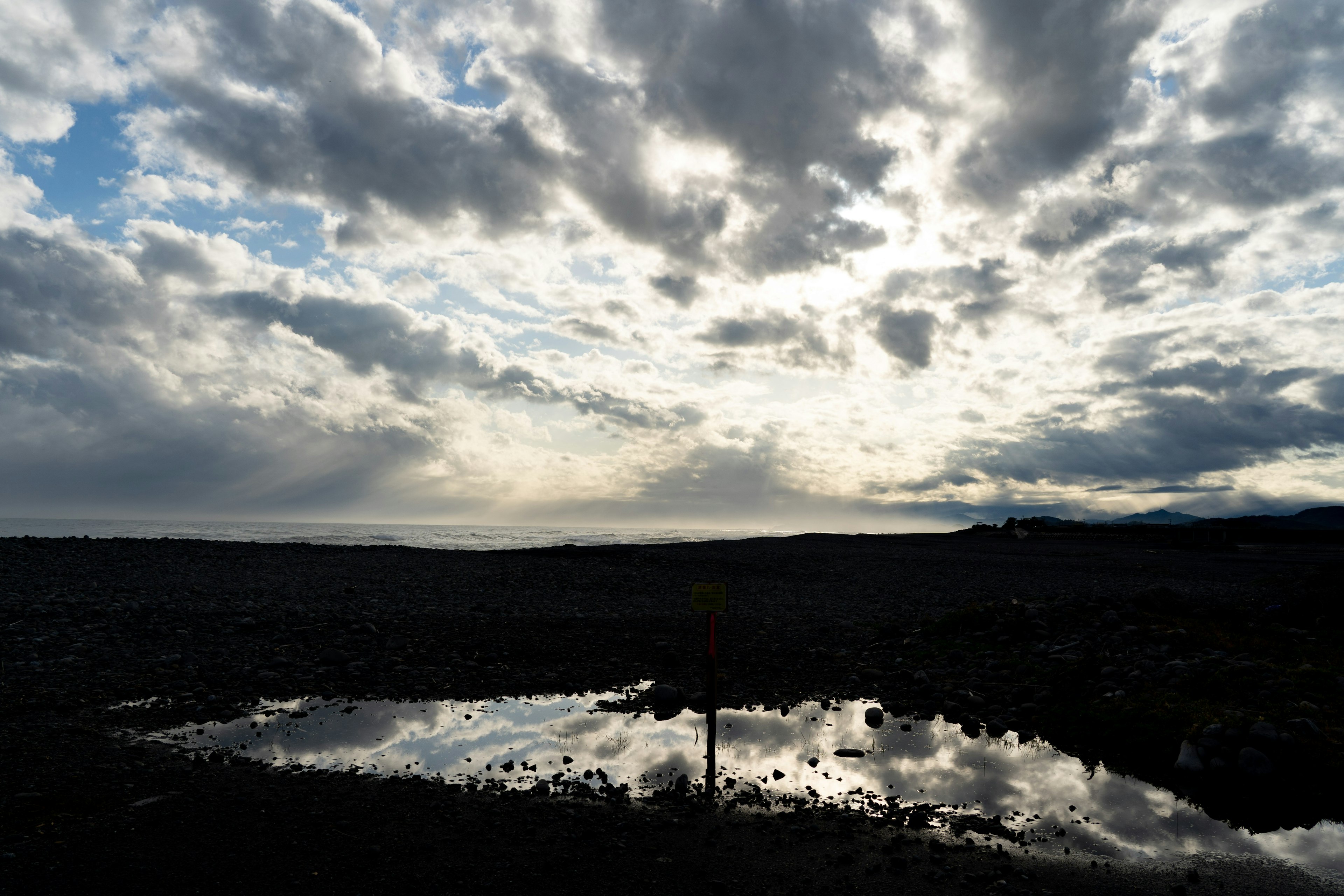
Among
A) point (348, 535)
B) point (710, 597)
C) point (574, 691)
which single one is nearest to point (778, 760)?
point (710, 597)

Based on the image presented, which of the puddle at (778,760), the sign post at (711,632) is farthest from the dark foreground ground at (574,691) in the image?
the sign post at (711,632)

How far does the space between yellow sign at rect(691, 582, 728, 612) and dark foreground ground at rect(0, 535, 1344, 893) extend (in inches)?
118

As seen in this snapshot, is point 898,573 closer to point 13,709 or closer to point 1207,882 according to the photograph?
point 1207,882

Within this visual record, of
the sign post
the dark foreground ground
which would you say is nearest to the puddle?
the sign post

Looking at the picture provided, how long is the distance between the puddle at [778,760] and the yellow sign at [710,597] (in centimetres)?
226

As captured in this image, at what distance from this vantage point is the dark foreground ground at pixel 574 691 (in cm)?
685

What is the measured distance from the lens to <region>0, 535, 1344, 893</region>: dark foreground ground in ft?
22.5

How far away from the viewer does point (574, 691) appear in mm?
13656

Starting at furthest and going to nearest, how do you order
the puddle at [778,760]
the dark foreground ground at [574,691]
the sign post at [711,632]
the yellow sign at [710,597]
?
the yellow sign at [710,597] → the sign post at [711,632] → the puddle at [778,760] → the dark foreground ground at [574,691]

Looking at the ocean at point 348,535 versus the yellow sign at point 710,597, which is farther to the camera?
the ocean at point 348,535

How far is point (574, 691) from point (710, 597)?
4.86m

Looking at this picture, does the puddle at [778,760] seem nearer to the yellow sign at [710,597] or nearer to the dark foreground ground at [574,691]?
the dark foreground ground at [574,691]

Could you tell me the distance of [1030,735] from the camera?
11.5 m

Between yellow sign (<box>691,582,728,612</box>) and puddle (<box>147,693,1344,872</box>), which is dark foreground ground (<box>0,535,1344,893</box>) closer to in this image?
puddle (<box>147,693,1344,872</box>)
